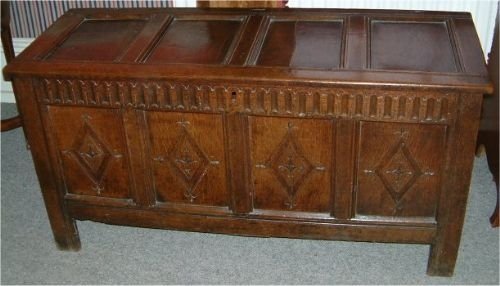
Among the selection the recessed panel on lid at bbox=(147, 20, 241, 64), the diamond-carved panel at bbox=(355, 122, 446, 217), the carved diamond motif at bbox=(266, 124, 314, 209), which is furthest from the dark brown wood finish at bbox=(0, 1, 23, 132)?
the diamond-carved panel at bbox=(355, 122, 446, 217)

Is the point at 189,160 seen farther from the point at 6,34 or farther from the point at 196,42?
the point at 6,34

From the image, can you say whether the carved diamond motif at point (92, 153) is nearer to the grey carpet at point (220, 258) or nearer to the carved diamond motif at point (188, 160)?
the carved diamond motif at point (188, 160)

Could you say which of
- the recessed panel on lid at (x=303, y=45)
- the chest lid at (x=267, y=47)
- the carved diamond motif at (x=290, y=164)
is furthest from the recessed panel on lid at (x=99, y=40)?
the carved diamond motif at (x=290, y=164)

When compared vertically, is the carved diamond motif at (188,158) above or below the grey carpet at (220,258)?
above

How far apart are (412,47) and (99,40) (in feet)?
3.17

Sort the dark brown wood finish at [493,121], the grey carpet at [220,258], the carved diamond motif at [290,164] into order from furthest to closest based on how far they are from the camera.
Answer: the dark brown wood finish at [493,121] < the grey carpet at [220,258] < the carved diamond motif at [290,164]

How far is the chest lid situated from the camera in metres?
1.77

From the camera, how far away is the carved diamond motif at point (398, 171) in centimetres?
184

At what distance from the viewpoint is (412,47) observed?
192 cm

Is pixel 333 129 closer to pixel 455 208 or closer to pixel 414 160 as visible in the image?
pixel 414 160

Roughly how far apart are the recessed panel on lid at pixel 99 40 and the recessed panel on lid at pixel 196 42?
0.11 metres

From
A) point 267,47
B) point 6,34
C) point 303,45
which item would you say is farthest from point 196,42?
point 6,34

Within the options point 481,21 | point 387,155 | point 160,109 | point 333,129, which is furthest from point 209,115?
point 481,21

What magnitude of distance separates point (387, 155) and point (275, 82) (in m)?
0.38
